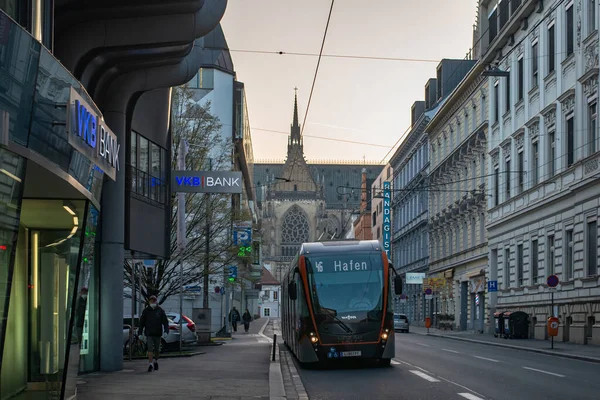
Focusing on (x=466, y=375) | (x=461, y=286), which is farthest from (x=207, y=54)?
(x=466, y=375)

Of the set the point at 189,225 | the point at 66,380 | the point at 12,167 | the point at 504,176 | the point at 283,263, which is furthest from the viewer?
the point at 283,263

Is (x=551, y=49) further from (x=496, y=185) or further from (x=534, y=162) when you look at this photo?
(x=496, y=185)

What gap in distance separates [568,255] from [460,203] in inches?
786

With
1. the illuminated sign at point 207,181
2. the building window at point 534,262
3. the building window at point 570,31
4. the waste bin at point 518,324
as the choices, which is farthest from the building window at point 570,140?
the illuminated sign at point 207,181

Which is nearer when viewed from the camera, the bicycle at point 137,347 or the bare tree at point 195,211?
the bicycle at point 137,347

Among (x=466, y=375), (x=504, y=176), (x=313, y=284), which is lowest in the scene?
(x=466, y=375)

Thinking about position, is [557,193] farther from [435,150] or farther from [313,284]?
[435,150]

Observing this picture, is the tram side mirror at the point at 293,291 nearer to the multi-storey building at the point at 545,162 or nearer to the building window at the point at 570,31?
the multi-storey building at the point at 545,162

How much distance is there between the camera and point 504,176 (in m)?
47.2

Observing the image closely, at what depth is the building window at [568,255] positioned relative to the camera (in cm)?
3712

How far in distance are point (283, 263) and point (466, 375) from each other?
158254 mm

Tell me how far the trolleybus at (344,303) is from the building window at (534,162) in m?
21.1

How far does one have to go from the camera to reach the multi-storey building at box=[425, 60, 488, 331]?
52781mm

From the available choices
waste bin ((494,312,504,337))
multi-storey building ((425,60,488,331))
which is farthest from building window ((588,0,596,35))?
multi-storey building ((425,60,488,331))
